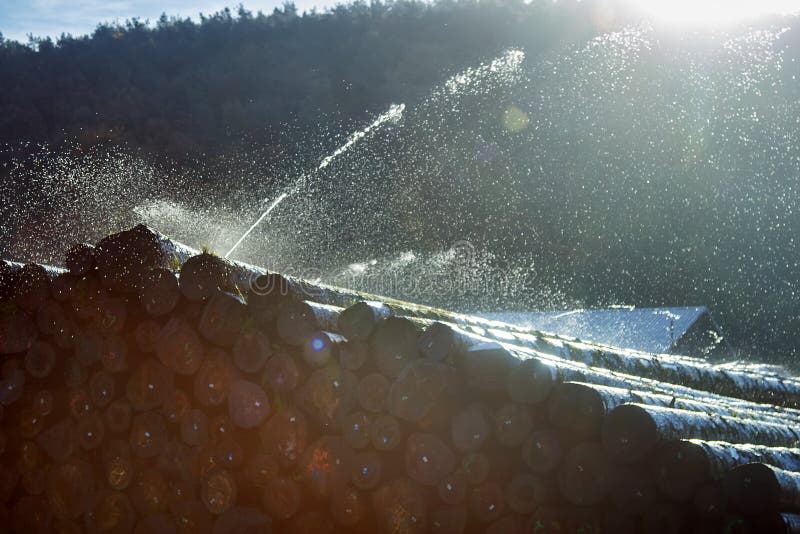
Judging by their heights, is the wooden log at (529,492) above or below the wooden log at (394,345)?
below

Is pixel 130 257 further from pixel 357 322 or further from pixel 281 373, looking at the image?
pixel 357 322

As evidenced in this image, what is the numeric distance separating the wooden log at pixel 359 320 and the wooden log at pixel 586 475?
1197mm

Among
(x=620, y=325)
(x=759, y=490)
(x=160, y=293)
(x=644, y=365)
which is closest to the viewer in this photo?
(x=759, y=490)

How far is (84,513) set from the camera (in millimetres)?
4414

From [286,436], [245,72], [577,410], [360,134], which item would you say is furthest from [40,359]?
[245,72]

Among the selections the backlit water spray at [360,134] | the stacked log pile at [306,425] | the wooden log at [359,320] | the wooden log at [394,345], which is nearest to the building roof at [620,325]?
the stacked log pile at [306,425]

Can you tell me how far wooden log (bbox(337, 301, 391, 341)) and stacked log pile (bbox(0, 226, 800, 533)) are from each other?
0.04 ft

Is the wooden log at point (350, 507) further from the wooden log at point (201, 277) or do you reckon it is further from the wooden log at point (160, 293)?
the wooden log at point (160, 293)

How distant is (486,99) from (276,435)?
44.3m

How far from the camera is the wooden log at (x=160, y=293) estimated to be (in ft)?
13.5

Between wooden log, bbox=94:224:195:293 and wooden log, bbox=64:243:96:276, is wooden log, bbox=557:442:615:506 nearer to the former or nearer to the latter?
wooden log, bbox=94:224:195:293

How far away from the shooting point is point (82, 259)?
436cm

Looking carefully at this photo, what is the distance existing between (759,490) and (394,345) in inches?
70.9

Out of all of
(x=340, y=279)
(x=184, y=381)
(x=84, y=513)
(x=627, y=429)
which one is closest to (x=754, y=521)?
(x=627, y=429)
